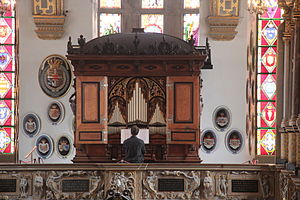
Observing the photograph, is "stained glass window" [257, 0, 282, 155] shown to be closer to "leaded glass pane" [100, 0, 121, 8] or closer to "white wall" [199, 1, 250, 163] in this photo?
"white wall" [199, 1, 250, 163]

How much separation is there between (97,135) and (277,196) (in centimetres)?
526

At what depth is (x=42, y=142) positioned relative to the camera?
2197 centimetres

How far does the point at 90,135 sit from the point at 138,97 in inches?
59.4

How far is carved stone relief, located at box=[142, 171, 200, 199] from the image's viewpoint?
14.7 meters

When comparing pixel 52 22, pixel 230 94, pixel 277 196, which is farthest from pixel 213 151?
pixel 277 196

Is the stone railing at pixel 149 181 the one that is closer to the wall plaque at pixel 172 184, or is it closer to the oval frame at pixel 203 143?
the wall plaque at pixel 172 184

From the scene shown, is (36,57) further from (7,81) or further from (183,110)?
(183,110)

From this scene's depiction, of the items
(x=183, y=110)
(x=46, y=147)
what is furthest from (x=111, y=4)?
(x=183, y=110)

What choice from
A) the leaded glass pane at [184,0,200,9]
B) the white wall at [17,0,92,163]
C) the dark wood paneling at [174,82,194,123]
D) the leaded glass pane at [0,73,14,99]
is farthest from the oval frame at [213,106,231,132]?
the leaded glass pane at [0,73,14,99]

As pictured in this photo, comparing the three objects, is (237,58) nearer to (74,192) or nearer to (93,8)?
(93,8)

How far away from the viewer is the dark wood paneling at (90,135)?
18500mm

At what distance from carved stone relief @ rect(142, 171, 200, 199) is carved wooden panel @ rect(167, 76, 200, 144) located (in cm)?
370

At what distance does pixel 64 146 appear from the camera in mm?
21984

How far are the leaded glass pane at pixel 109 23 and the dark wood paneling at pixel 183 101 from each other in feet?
15.3
